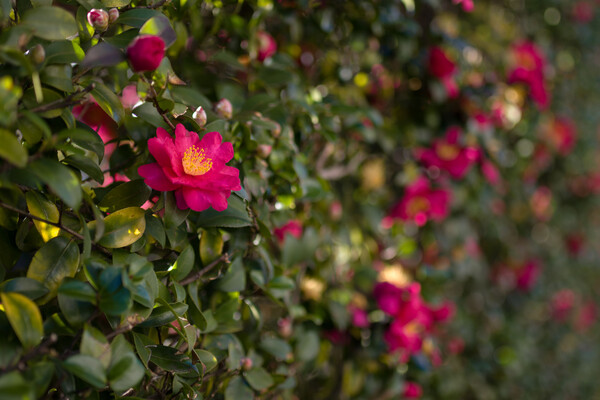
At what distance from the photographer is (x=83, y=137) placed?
55cm

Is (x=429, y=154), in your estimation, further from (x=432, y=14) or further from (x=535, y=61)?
(x=535, y=61)

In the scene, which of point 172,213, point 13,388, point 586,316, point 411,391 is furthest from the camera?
point 586,316

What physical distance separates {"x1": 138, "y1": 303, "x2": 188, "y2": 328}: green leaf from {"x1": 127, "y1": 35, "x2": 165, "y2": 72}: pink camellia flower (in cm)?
28

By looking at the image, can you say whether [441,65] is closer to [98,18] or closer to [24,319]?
[98,18]

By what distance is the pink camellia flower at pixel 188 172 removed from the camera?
0.59 meters

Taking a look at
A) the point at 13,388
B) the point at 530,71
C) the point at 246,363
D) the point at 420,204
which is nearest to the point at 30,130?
the point at 13,388

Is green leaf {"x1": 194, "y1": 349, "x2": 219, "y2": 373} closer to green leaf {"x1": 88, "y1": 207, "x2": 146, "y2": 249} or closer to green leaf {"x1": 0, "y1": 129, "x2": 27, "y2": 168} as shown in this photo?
green leaf {"x1": 88, "y1": 207, "x2": 146, "y2": 249}

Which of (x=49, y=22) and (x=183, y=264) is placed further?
(x=183, y=264)

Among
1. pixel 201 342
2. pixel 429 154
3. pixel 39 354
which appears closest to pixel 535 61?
pixel 429 154

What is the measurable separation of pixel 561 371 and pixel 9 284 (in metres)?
2.18

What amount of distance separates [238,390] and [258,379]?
39 millimetres

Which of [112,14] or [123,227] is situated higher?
[112,14]

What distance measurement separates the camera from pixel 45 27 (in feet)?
1.74

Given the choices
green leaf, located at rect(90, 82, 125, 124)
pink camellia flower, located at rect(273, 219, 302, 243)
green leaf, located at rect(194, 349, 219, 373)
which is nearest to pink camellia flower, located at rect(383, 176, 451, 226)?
pink camellia flower, located at rect(273, 219, 302, 243)
